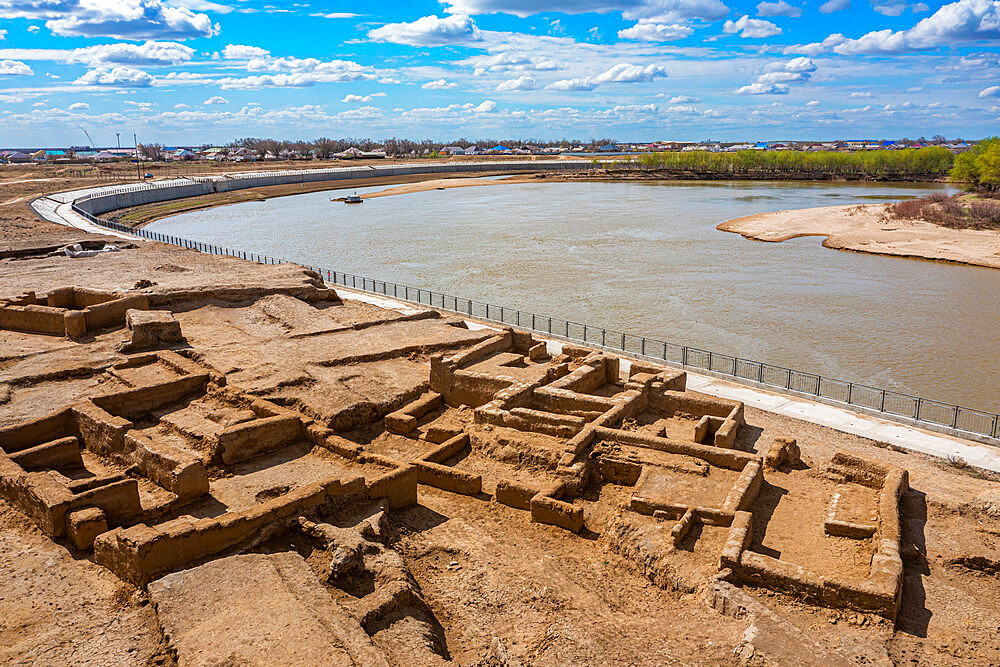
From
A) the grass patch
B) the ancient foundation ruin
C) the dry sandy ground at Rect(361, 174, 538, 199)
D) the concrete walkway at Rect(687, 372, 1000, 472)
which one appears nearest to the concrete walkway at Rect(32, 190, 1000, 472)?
the concrete walkway at Rect(687, 372, 1000, 472)

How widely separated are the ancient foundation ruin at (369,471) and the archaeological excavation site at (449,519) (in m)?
0.06

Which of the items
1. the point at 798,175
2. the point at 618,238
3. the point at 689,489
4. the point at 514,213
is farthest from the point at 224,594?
the point at 798,175

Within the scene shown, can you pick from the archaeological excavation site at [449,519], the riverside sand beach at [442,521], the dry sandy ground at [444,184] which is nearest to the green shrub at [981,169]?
the dry sandy ground at [444,184]

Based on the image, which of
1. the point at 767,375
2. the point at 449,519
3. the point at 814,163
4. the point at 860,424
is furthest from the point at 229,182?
the point at 814,163

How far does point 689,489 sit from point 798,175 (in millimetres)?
148810

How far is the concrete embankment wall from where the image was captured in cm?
8675

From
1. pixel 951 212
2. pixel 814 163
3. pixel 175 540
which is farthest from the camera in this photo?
pixel 814 163

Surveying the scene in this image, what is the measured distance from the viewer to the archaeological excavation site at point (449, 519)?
1095cm

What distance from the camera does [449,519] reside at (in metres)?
15.6

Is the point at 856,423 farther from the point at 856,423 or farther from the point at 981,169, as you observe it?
the point at 981,169

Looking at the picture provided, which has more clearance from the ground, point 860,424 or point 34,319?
point 34,319

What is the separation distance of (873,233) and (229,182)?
8973 cm

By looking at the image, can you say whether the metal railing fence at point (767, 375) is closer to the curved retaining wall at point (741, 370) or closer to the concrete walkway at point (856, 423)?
the curved retaining wall at point (741, 370)

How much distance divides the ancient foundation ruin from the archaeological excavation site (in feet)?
0.20
